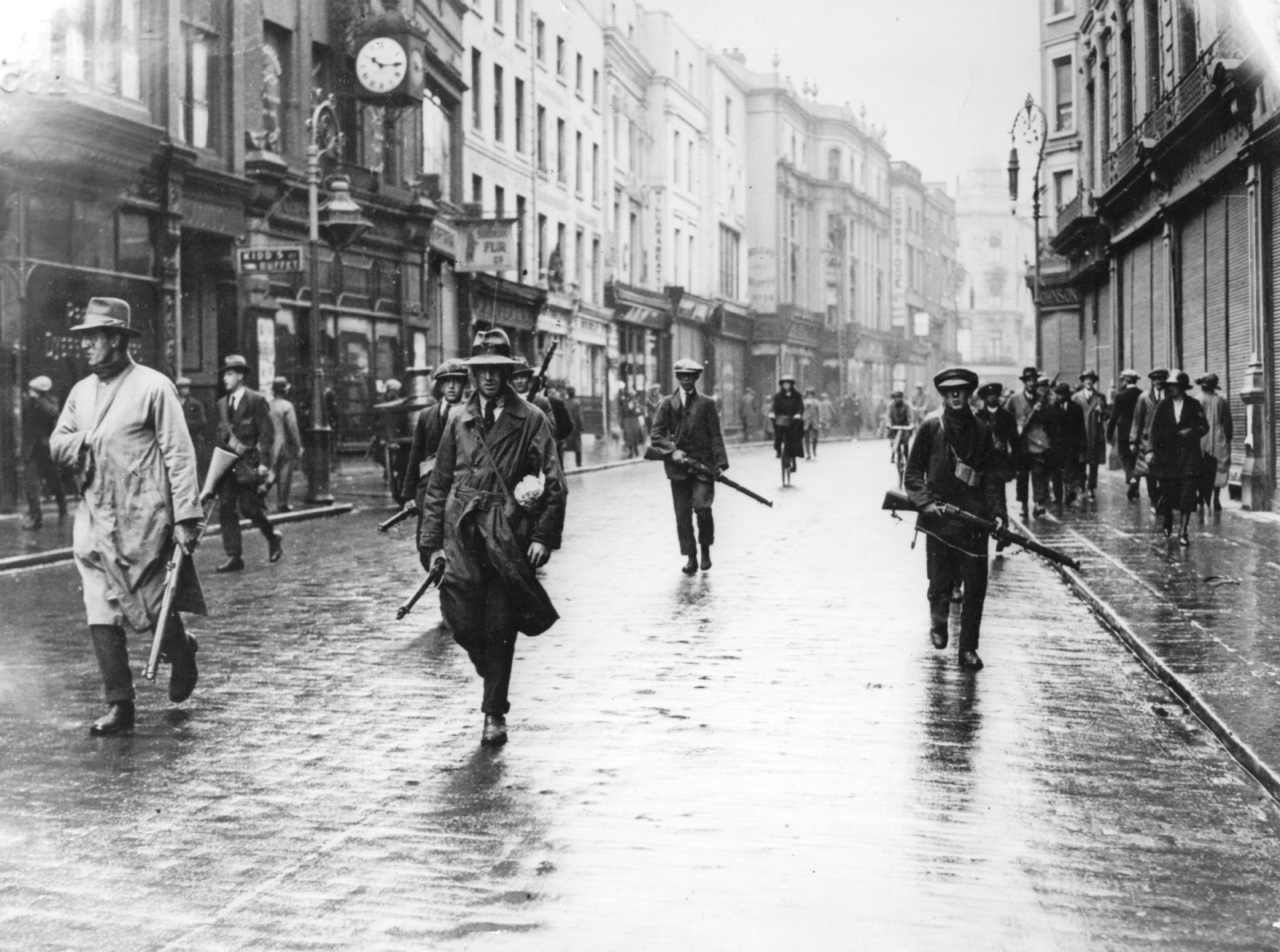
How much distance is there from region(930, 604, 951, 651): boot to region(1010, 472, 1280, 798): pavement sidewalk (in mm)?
1118

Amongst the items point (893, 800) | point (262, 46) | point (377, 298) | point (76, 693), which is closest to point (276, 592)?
point (76, 693)

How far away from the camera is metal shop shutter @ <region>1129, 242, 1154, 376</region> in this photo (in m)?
28.6

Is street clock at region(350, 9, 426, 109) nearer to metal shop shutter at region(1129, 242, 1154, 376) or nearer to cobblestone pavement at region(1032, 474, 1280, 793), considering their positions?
metal shop shutter at region(1129, 242, 1154, 376)

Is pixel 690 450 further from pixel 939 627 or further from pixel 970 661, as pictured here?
pixel 970 661

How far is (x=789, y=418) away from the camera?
2783 centimetres

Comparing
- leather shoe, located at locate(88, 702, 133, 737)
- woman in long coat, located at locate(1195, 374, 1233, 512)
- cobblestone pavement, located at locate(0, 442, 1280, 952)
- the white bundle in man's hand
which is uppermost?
woman in long coat, located at locate(1195, 374, 1233, 512)

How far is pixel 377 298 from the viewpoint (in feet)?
104

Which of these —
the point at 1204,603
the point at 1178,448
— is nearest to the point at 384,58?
the point at 1178,448

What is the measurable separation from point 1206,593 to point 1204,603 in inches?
23.4

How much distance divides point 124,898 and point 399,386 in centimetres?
2558

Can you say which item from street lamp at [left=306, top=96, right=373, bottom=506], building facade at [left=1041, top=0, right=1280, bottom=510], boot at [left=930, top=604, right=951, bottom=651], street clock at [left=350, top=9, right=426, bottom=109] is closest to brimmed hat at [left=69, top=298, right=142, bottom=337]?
boot at [left=930, top=604, right=951, bottom=651]

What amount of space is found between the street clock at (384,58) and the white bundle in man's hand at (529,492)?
2431cm

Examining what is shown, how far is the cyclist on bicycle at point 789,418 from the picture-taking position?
1080 inches

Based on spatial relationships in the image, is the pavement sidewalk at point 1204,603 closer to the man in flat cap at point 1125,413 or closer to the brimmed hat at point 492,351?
the man in flat cap at point 1125,413
